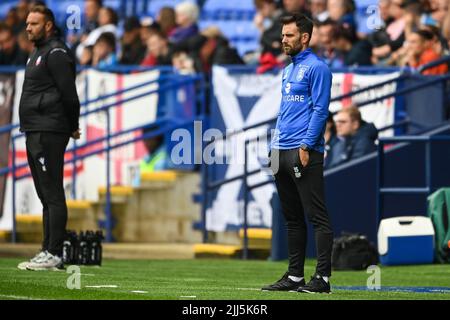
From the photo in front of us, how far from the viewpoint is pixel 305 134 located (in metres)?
11.5

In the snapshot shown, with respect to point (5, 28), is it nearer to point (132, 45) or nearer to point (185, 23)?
point (132, 45)

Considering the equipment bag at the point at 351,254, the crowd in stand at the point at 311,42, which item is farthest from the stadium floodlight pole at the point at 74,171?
the equipment bag at the point at 351,254

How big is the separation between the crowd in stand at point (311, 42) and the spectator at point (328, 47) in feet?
0.04

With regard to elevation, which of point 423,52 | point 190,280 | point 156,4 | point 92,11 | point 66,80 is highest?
point 156,4

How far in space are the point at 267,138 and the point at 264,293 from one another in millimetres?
7235

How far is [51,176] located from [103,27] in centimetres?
1036

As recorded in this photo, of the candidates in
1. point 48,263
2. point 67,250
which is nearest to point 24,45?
point 67,250

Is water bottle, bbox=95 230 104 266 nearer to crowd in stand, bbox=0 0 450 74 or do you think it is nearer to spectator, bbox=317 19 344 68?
crowd in stand, bbox=0 0 450 74

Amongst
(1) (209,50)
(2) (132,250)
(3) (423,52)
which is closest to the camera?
(3) (423,52)

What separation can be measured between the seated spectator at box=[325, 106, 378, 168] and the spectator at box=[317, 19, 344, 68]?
5.67ft

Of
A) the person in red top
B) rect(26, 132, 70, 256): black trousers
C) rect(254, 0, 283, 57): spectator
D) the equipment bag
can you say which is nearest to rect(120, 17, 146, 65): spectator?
rect(254, 0, 283, 57): spectator

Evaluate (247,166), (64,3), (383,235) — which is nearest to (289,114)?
(383,235)

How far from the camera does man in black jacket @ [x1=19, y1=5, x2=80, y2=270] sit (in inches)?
543

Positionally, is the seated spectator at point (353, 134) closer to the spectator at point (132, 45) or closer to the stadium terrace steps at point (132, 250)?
the stadium terrace steps at point (132, 250)
